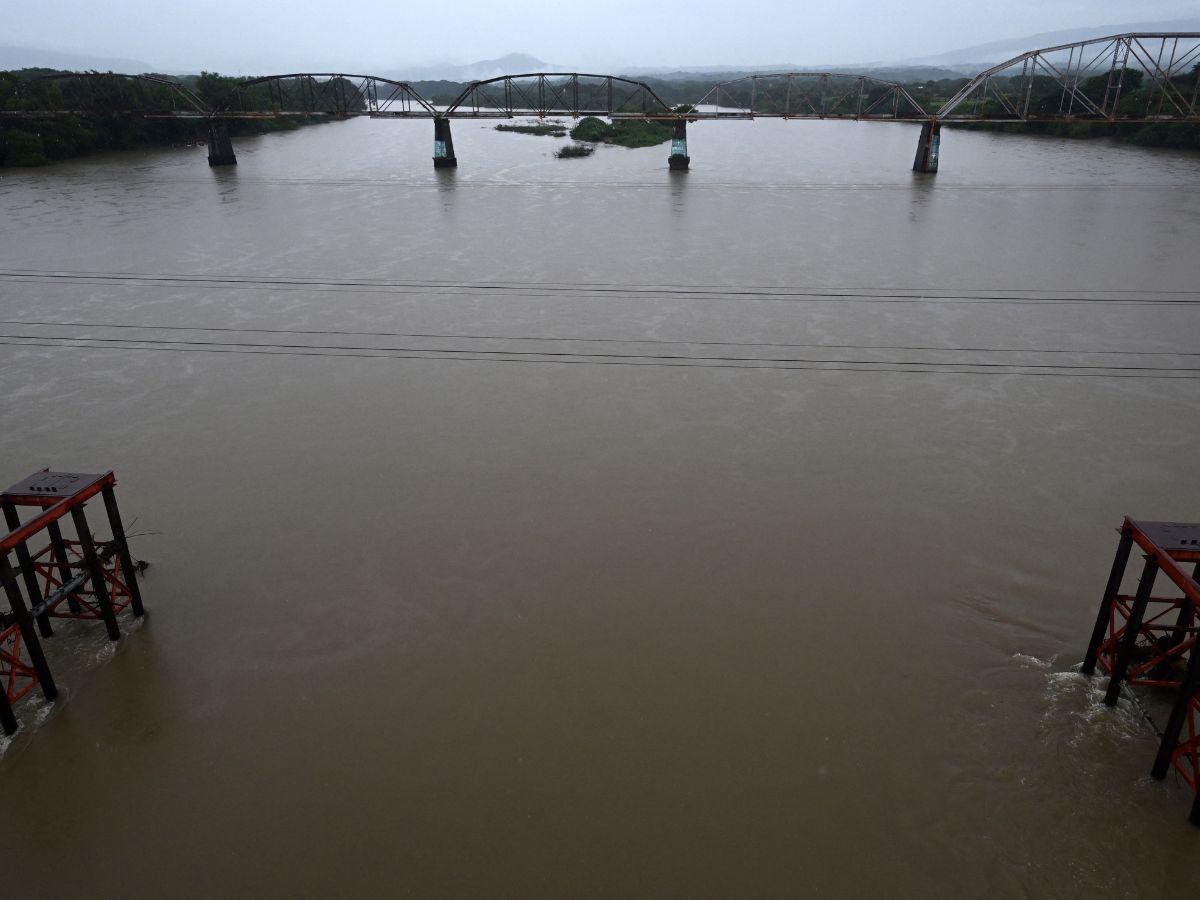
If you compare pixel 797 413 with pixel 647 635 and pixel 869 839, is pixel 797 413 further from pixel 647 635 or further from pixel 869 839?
pixel 869 839

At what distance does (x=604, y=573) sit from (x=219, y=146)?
144 ft

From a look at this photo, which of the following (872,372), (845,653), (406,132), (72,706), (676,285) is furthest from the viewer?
(406,132)

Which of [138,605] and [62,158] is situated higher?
[62,158]

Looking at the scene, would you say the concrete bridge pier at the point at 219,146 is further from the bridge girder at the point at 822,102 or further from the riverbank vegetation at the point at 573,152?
the bridge girder at the point at 822,102

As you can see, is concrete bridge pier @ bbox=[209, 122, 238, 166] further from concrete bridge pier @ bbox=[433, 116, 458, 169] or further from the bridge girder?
the bridge girder

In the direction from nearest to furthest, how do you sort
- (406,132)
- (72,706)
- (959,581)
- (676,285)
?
(72,706)
(959,581)
(676,285)
(406,132)

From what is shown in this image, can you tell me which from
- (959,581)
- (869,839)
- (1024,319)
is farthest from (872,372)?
(869,839)

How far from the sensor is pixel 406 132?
7219 cm

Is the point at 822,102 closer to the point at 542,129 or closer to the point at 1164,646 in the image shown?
the point at 542,129

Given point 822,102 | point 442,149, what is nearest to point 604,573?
point 442,149

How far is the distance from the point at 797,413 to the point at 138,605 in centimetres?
A: 1003

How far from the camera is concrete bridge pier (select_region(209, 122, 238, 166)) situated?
4228 centimetres

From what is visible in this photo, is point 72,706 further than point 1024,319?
No

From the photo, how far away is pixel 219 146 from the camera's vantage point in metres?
43.1
